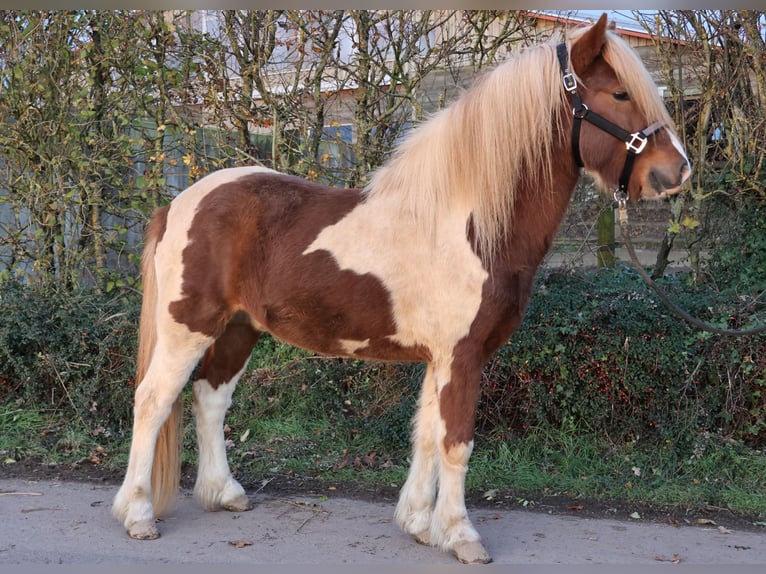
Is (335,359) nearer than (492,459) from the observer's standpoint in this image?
No

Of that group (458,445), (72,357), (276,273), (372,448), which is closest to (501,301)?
(458,445)

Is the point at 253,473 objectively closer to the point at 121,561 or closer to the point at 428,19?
the point at 121,561

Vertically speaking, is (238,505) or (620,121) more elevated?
(620,121)

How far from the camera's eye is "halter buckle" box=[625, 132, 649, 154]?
10.8 feet

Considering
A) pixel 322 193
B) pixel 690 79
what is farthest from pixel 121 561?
pixel 690 79

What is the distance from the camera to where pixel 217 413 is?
4270 millimetres

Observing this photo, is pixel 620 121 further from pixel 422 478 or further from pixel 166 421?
pixel 166 421

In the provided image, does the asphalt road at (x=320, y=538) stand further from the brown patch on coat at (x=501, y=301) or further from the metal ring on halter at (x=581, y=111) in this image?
the metal ring on halter at (x=581, y=111)

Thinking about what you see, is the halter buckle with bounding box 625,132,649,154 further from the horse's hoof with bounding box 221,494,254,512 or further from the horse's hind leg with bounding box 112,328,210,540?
the horse's hoof with bounding box 221,494,254,512

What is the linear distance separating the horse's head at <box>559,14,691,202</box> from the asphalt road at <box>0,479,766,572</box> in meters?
1.75

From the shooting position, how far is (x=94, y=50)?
20.6 feet

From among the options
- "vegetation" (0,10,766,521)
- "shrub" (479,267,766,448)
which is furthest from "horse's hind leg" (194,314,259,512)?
"shrub" (479,267,766,448)

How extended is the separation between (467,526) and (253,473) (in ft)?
6.09

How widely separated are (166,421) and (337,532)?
3.59ft
